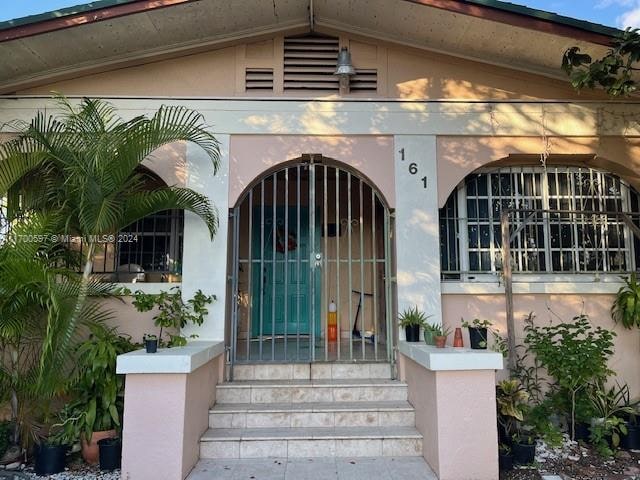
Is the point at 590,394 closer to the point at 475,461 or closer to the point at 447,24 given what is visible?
the point at 475,461

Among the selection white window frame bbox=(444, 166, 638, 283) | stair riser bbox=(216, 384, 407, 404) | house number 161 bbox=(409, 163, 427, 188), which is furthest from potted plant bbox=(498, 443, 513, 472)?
house number 161 bbox=(409, 163, 427, 188)

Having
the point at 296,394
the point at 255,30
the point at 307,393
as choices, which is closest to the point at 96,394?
the point at 296,394

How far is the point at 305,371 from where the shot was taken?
4.86m

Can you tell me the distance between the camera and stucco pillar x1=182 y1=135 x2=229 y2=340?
4.79 m

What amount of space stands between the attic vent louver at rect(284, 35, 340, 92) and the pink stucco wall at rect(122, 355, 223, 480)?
354 cm

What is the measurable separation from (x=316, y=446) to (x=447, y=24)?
448cm

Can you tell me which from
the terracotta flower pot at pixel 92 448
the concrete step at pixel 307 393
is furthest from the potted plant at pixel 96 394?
the concrete step at pixel 307 393

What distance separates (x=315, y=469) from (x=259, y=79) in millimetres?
4200

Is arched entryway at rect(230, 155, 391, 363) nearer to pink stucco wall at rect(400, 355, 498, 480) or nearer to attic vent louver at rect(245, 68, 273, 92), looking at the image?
attic vent louver at rect(245, 68, 273, 92)

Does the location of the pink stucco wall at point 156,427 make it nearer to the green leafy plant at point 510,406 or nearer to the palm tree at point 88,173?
the palm tree at point 88,173

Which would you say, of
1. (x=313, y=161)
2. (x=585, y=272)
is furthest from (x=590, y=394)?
(x=313, y=161)

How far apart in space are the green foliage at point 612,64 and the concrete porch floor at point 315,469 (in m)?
3.87

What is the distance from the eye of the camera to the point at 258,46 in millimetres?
5316

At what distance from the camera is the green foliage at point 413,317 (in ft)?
15.6
